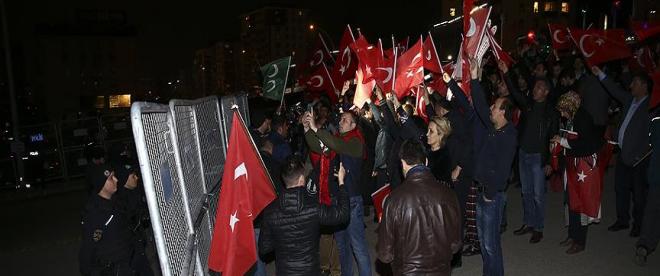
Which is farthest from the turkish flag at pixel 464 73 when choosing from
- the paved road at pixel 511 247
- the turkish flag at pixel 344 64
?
the turkish flag at pixel 344 64

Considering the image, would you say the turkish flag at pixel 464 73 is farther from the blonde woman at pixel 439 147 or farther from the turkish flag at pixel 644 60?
the turkish flag at pixel 644 60

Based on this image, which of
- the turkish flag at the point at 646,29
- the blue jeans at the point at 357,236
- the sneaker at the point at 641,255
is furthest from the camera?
the turkish flag at the point at 646,29

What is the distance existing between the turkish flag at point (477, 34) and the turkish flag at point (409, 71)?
1.06 metres

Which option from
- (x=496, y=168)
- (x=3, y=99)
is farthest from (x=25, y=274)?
(x=3, y=99)

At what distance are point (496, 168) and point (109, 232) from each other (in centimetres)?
393

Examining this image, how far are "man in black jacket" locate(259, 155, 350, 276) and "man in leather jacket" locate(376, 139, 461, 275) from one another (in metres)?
0.64

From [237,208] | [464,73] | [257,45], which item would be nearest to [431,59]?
[464,73]

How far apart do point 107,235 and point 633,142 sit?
6.22m

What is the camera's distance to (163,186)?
305cm

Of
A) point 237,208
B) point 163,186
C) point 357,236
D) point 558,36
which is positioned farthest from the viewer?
point 558,36

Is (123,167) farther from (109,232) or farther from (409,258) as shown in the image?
(409,258)

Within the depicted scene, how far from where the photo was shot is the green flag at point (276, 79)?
29.9 ft

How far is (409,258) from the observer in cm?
386

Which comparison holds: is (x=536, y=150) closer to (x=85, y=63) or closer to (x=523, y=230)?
(x=523, y=230)
